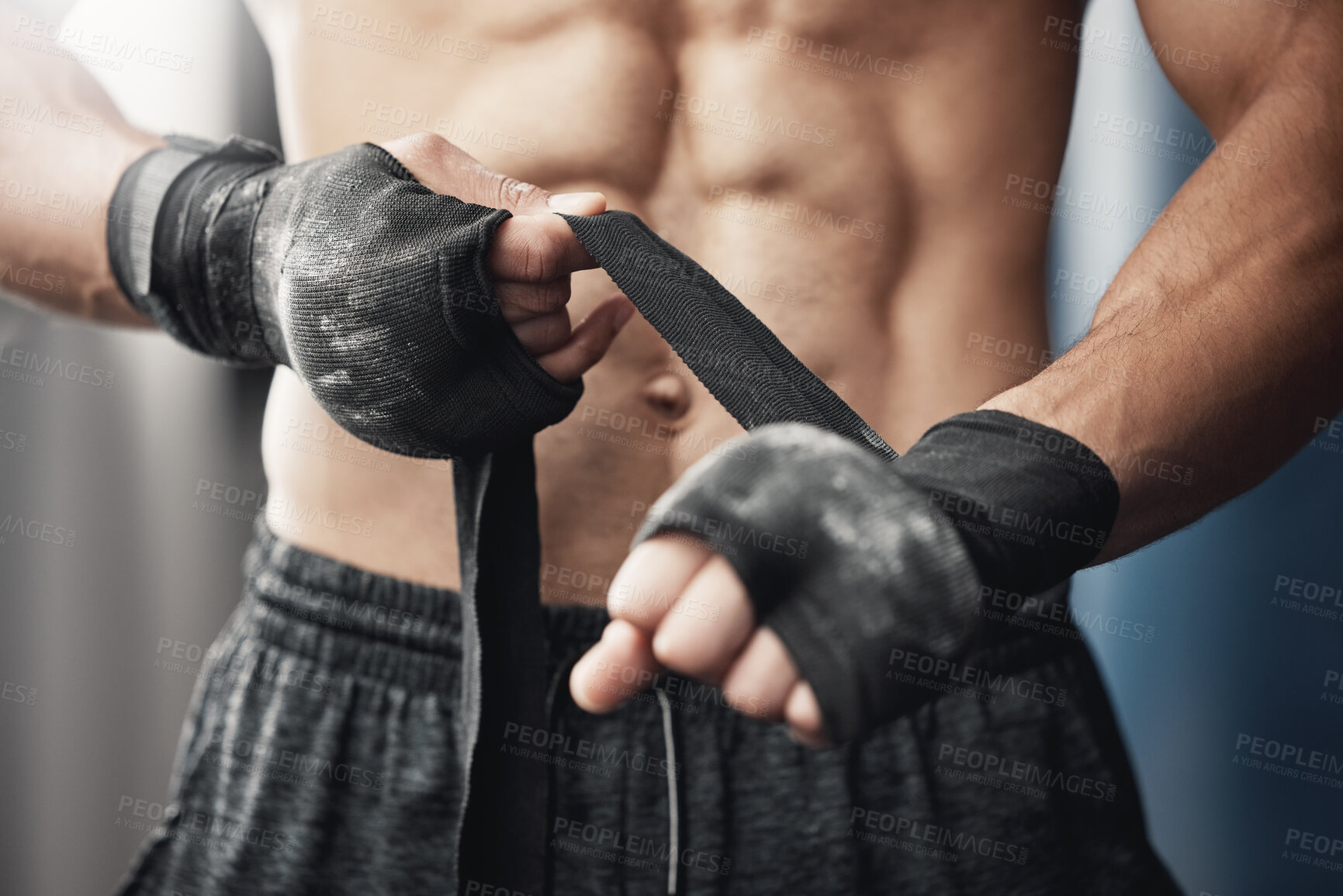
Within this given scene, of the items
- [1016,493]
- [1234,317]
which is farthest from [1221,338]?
[1016,493]

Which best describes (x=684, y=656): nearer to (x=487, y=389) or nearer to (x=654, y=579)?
(x=654, y=579)

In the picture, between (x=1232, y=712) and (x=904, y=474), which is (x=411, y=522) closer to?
(x=904, y=474)

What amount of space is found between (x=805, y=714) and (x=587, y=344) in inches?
12.2

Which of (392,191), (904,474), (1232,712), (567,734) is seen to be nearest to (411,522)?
(567,734)

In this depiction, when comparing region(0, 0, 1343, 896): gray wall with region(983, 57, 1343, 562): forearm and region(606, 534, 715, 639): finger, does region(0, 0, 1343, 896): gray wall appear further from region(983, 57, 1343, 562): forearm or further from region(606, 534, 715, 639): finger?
region(606, 534, 715, 639): finger

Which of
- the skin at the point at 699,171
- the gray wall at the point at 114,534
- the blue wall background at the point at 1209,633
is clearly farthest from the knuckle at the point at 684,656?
the gray wall at the point at 114,534

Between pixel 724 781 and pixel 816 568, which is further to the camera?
pixel 724 781

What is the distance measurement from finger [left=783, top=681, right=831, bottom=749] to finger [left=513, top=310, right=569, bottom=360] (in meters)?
0.30

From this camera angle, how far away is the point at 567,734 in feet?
2.24

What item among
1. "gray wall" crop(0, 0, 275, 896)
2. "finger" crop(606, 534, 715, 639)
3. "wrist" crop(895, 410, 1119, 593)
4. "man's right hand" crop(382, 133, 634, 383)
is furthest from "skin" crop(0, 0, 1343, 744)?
"gray wall" crop(0, 0, 275, 896)

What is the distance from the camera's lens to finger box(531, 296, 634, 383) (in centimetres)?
53

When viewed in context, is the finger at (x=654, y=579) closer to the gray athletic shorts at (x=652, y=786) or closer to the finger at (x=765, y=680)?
the finger at (x=765, y=680)

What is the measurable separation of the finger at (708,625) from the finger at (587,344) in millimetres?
265

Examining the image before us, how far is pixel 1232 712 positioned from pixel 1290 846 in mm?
174
